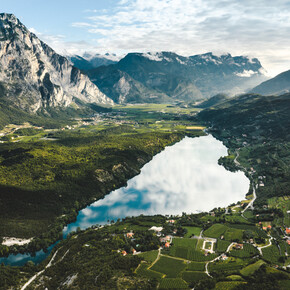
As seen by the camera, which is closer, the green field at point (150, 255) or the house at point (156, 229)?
the green field at point (150, 255)

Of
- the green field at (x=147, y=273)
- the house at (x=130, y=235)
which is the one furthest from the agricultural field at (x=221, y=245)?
the house at (x=130, y=235)

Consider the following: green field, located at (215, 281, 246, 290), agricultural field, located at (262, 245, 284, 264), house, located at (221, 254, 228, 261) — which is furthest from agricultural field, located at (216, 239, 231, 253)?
green field, located at (215, 281, 246, 290)

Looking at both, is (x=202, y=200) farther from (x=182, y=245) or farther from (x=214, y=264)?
(x=214, y=264)

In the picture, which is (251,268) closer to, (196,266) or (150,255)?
(196,266)

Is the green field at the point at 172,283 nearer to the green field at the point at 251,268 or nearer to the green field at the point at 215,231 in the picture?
the green field at the point at 251,268

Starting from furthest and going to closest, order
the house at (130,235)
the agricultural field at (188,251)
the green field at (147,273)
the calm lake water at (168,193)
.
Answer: the calm lake water at (168,193) → the house at (130,235) → the agricultural field at (188,251) → the green field at (147,273)

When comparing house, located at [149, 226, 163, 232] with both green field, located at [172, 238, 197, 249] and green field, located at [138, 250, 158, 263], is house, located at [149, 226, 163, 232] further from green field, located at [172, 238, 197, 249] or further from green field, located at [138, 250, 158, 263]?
green field, located at [138, 250, 158, 263]
